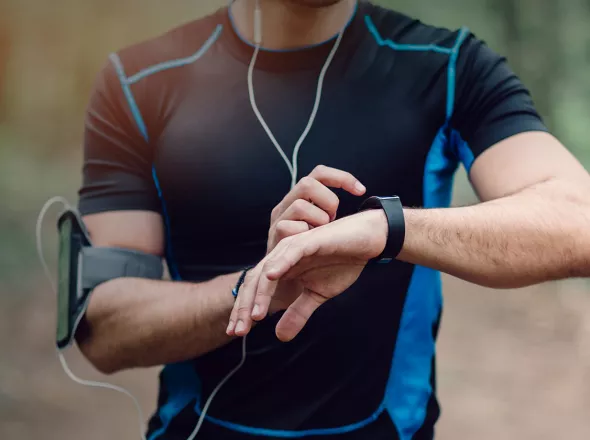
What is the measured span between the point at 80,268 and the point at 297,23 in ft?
1.19

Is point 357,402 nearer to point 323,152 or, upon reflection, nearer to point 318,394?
point 318,394

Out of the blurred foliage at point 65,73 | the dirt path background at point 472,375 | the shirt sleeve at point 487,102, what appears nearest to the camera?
the shirt sleeve at point 487,102

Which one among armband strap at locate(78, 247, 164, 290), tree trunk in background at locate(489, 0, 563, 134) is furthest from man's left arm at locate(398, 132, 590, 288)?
tree trunk in background at locate(489, 0, 563, 134)

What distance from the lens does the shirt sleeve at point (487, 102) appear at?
31.4 inches

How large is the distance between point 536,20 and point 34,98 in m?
1.03

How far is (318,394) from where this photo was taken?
33.0 inches

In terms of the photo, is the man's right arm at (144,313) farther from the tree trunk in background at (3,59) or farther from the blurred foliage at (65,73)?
the tree trunk in background at (3,59)

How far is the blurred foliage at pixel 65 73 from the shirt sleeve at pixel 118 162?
24cm

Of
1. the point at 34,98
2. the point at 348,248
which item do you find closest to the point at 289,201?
the point at 348,248

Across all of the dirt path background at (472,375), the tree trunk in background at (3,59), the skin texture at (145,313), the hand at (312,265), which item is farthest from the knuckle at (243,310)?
the tree trunk in background at (3,59)

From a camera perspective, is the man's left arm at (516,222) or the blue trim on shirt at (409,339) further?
the blue trim on shirt at (409,339)

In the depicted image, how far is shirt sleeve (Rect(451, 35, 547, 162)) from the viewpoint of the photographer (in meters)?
0.80

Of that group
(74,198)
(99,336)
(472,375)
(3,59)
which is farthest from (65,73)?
(472,375)

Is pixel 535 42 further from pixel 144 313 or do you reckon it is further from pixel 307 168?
pixel 144 313
